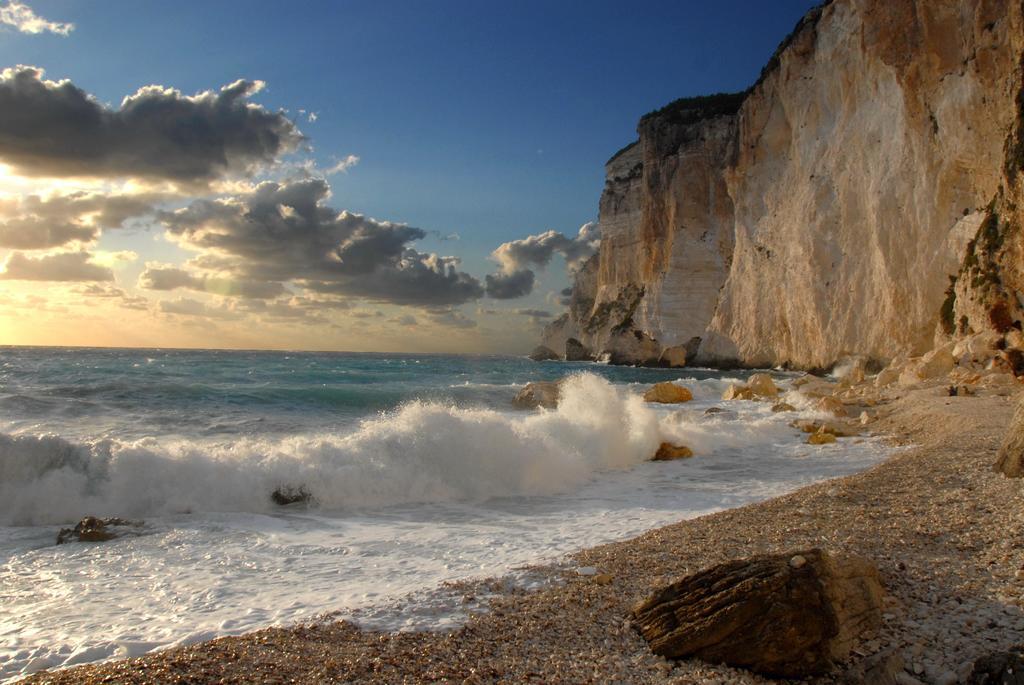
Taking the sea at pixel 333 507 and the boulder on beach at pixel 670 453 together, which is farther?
the boulder on beach at pixel 670 453

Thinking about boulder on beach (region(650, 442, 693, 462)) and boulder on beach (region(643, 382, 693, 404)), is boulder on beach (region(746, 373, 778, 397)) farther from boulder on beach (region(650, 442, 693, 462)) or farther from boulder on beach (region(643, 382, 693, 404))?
boulder on beach (region(650, 442, 693, 462))

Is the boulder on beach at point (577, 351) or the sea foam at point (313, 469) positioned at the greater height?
the boulder on beach at point (577, 351)

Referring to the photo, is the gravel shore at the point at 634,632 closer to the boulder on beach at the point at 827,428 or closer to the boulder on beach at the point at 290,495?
the boulder on beach at the point at 290,495

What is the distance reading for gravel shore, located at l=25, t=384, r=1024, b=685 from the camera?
281cm

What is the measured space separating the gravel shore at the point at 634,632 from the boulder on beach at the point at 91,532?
9.86 ft

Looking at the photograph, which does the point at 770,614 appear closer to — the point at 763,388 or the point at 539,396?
the point at 539,396

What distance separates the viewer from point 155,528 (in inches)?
238

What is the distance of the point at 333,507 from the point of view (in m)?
7.28

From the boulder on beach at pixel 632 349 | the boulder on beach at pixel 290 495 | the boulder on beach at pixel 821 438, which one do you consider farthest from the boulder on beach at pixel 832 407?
the boulder on beach at pixel 632 349

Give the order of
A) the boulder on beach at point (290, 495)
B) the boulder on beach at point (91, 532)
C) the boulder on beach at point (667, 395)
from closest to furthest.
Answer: the boulder on beach at point (91, 532), the boulder on beach at point (290, 495), the boulder on beach at point (667, 395)

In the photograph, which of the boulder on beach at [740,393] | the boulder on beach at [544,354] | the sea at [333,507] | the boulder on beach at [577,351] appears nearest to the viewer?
the sea at [333,507]

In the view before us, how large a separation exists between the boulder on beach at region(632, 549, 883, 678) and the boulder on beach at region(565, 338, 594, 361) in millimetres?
64149

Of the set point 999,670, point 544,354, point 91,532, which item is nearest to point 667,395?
point 91,532

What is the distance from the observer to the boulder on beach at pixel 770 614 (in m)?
2.77
